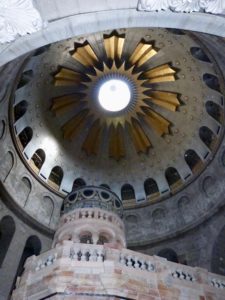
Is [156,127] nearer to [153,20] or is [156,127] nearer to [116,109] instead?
[116,109]

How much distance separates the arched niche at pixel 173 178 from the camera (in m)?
19.0

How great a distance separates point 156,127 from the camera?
20.8 meters

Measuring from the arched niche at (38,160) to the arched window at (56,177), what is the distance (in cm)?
98

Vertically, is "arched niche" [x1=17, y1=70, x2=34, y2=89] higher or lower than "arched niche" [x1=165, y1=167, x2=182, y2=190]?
higher

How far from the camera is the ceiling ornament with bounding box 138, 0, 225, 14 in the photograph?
377 centimetres

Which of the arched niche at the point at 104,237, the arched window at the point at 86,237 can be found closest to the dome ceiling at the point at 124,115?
the arched window at the point at 86,237

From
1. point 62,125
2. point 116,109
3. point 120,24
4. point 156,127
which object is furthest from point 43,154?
point 120,24

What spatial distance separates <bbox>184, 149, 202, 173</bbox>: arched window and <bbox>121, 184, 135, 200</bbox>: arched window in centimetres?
403

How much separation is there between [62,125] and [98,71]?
418 cm

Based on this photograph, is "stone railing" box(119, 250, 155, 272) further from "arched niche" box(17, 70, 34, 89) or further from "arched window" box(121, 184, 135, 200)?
"arched niche" box(17, 70, 34, 89)

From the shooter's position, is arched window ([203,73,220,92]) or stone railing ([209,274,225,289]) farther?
arched window ([203,73,220,92])

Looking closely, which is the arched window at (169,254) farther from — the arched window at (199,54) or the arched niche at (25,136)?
the arched window at (199,54)

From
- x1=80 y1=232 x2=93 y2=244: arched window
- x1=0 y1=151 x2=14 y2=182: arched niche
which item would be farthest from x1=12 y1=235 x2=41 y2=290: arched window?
x1=80 y1=232 x2=93 y2=244: arched window

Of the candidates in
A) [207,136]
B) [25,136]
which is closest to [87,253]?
[25,136]
